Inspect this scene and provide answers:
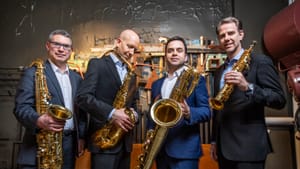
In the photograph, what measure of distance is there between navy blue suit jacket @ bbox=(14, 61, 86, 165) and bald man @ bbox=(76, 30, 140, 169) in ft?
0.54

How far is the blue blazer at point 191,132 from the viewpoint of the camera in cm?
197

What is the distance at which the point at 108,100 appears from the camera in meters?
2.08

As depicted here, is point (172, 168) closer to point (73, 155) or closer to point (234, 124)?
point (234, 124)

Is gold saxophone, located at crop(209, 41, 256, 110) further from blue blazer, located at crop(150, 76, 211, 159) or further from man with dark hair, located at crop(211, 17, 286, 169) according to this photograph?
blue blazer, located at crop(150, 76, 211, 159)

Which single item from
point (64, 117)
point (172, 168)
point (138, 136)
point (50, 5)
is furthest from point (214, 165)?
point (50, 5)

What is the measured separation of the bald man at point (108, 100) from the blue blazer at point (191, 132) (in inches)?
11.9

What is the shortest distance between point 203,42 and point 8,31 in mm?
2446

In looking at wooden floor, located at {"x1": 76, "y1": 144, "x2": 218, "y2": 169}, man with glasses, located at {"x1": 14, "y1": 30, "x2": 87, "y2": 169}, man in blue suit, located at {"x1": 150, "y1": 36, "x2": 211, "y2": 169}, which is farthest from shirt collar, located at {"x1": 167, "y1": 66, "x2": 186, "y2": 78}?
wooden floor, located at {"x1": 76, "y1": 144, "x2": 218, "y2": 169}

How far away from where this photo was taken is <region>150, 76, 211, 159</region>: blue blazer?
197cm

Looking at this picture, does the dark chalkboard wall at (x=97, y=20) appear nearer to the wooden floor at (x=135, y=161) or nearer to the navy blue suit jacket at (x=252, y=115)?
the wooden floor at (x=135, y=161)

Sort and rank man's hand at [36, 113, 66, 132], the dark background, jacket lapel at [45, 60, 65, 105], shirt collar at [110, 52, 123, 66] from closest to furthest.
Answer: man's hand at [36, 113, 66, 132], jacket lapel at [45, 60, 65, 105], shirt collar at [110, 52, 123, 66], the dark background

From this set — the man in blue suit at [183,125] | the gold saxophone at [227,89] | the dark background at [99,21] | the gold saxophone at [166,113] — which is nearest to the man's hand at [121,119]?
the gold saxophone at [166,113]

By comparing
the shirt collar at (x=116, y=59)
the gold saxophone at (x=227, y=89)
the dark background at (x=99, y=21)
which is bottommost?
the gold saxophone at (x=227, y=89)

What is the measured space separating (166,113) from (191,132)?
218mm
